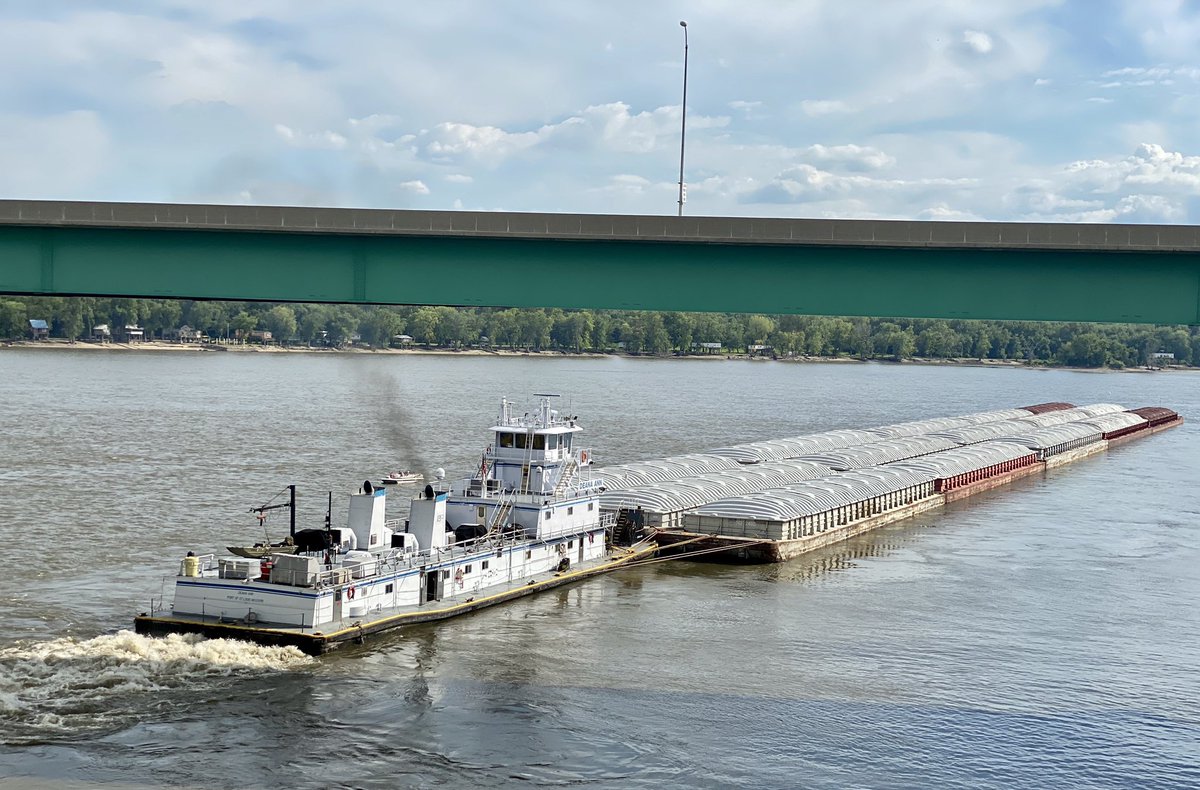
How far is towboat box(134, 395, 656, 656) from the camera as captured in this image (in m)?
37.7

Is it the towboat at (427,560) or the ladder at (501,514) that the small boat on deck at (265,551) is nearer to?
the towboat at (427,560)

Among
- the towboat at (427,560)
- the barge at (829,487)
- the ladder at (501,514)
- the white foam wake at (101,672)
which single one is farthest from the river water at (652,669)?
the ladder at (501,514)

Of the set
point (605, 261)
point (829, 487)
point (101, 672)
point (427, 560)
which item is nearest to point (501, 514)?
point (427, 560)

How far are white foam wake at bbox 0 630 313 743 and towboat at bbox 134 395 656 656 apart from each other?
1019 millimetres

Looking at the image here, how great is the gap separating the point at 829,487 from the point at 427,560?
89.0ft

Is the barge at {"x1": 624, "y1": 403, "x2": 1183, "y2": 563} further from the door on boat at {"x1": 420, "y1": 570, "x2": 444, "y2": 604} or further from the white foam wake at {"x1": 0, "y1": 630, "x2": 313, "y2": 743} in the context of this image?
the white foam wake at {"x1": 0, "y1": 630, "x2": 313, "y2": 743}

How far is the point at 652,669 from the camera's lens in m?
37.4

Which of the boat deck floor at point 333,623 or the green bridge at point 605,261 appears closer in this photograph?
the boat deck floor at point 333,623

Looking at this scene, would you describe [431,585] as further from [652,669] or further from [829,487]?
[829,487]

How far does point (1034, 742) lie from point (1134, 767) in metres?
2.31

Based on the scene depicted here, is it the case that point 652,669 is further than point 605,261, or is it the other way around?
point 605,261

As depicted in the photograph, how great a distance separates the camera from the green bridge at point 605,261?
4100 cm

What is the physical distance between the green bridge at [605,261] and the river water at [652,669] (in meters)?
10.1

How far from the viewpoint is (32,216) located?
43938 millimetres
